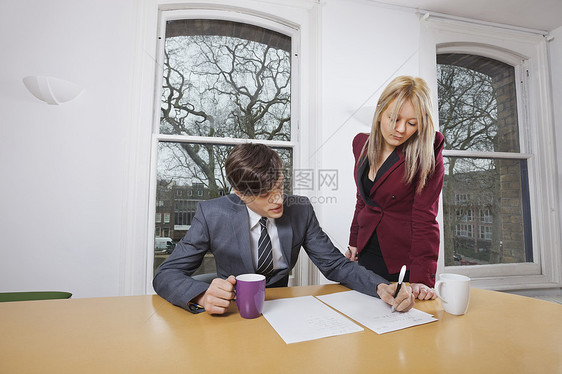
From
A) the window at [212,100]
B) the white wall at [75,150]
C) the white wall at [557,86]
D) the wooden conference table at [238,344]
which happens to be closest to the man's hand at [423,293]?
the wooden conference table at [238,344]

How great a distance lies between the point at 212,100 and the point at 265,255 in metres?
1.45

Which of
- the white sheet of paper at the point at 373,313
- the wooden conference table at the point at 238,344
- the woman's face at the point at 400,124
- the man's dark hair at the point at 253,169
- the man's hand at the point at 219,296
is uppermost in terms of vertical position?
the woman's face at the point at 400,124

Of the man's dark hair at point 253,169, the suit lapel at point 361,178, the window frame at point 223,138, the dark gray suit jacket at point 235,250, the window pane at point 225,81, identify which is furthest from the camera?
the window pane at point 225,81

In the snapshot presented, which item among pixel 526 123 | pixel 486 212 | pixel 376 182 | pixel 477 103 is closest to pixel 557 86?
pixel 526 123

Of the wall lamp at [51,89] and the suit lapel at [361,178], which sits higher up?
the wall lamp at [51,89]

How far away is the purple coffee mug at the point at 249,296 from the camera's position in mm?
784

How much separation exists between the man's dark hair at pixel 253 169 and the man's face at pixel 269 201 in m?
0.02

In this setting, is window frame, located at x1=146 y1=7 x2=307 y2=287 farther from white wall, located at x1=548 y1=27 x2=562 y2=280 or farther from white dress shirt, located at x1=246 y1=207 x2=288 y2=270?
white wall, located at x1=548 y1=27 x2=562 y2=280

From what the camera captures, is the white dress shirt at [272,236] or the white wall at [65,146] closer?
the white dress shirt at [272,236]

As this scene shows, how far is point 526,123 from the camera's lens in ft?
9.05

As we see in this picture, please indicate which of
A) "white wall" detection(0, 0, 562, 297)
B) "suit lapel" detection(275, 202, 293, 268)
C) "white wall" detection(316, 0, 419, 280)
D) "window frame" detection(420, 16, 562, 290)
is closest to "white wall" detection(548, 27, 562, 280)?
Result: "window frame" detection(420, 16, 562, 290)

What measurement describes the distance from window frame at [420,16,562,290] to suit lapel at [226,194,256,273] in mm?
1947

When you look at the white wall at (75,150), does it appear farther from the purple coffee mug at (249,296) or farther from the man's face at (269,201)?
the purple coffee mug at (249,296)

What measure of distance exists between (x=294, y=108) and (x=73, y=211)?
64.1 inches
